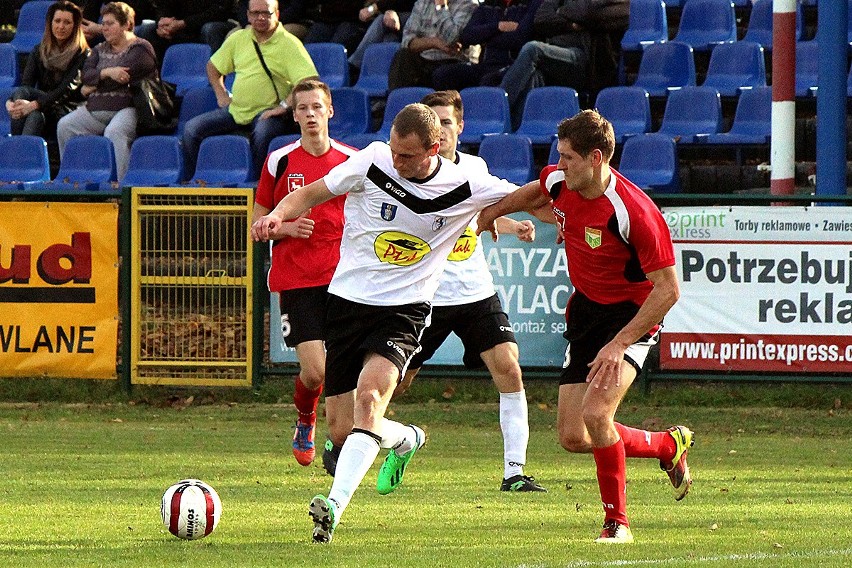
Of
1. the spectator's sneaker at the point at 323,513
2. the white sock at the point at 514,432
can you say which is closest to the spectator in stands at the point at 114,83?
the white sock at the point at 514,432

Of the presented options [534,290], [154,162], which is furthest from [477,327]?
[154,162]

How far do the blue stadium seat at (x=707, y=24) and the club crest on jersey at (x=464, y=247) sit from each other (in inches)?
309

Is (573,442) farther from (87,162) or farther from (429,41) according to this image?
(87,162)

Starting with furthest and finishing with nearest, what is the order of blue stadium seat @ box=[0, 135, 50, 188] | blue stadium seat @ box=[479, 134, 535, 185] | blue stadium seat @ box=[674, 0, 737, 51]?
1. blue stadium seat @ box=[674, 0, 737, 51]
2. blue stadium seat @ box=[0, 135, 50, 188]
3. blue stadium seat @ box=[479, 134, 535, 185]

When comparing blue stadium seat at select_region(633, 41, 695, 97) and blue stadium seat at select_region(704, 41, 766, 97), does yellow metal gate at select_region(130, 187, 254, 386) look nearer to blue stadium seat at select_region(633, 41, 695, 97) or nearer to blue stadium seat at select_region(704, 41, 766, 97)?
blue stadium seat at select_region(633, 41, 695, 97)

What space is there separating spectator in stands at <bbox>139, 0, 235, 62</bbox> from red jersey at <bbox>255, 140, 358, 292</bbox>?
8.33 m

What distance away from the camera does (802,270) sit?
38.6 feet

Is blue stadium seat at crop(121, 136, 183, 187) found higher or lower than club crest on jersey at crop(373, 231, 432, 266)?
lower

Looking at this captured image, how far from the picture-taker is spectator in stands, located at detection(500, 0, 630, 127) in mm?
15039

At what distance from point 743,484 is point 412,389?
4515 millimetres

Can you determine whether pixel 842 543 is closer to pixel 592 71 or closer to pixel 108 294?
pixel 108 294

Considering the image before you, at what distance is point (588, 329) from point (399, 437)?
1.20 meters

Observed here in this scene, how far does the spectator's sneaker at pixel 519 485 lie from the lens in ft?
27.9

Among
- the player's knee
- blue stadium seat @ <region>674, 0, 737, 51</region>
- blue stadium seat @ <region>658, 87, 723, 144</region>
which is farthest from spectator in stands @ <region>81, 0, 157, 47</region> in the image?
the player's knee
